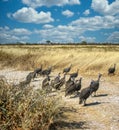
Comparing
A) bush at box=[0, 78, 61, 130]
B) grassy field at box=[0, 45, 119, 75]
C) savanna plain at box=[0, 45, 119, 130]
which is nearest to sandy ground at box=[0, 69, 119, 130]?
savanna plain at box=[0, 45, 119, 130]

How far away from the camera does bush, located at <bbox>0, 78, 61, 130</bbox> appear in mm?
13234

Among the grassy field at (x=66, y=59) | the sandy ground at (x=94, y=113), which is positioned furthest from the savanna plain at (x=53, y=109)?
the grassy field at (x=66, y=59)

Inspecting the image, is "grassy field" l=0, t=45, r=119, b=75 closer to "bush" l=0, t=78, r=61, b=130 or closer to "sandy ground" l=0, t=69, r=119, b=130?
"sandy ground" l=0, t=69, r=119, b=130

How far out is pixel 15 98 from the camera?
46.9ft

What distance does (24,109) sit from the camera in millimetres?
13594

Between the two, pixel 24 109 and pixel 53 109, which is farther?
pixel 53 109

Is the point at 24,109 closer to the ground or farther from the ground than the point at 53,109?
farther from the ground

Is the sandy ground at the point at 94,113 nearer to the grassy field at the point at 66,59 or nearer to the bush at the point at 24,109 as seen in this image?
the bush at the point at 24,109

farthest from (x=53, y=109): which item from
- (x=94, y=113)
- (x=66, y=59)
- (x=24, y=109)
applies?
(x=66, y=59)

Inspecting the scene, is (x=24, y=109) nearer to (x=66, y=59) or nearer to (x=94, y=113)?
(x=94, y=113)

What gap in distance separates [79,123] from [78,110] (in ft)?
8.43

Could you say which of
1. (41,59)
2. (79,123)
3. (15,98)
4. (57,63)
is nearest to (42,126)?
(15,98)

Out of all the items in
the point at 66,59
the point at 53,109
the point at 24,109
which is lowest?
the point at 66,59

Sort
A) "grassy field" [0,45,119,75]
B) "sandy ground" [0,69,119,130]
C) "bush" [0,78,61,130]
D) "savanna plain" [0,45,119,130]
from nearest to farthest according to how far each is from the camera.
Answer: "bush" [0,78,61,130], "savanna plain" [0,45,119,130], "sandy ground" [0,69,119,130], "grassy field" [0,45,119,75]
